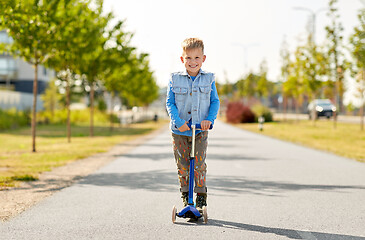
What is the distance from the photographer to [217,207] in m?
6.17

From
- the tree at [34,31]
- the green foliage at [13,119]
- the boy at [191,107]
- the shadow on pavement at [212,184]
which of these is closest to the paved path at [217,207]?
the shadow on pavement at [212,184]

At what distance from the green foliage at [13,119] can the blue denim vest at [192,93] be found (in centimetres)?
2561

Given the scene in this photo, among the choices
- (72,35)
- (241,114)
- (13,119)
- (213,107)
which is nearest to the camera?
(213,107)

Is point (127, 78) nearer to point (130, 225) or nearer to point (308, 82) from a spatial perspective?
point (308, 82)

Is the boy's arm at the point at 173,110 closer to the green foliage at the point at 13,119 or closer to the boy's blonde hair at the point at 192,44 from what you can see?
the boy's blonde hair at the point at 192,44

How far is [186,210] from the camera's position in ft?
16.8

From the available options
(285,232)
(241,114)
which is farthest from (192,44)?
(241,114)

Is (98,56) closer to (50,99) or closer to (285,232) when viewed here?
(285,232)

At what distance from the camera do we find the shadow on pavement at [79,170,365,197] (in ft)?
25.1

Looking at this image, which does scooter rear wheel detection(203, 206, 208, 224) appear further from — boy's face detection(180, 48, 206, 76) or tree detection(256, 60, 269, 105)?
tree detection(256, 60, 269, 105)

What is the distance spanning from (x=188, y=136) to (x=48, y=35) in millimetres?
9826

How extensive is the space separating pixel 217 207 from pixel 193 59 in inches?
80.1

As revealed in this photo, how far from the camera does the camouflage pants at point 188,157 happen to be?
5309 mm

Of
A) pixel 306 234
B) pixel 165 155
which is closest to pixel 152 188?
pixel 306 234
